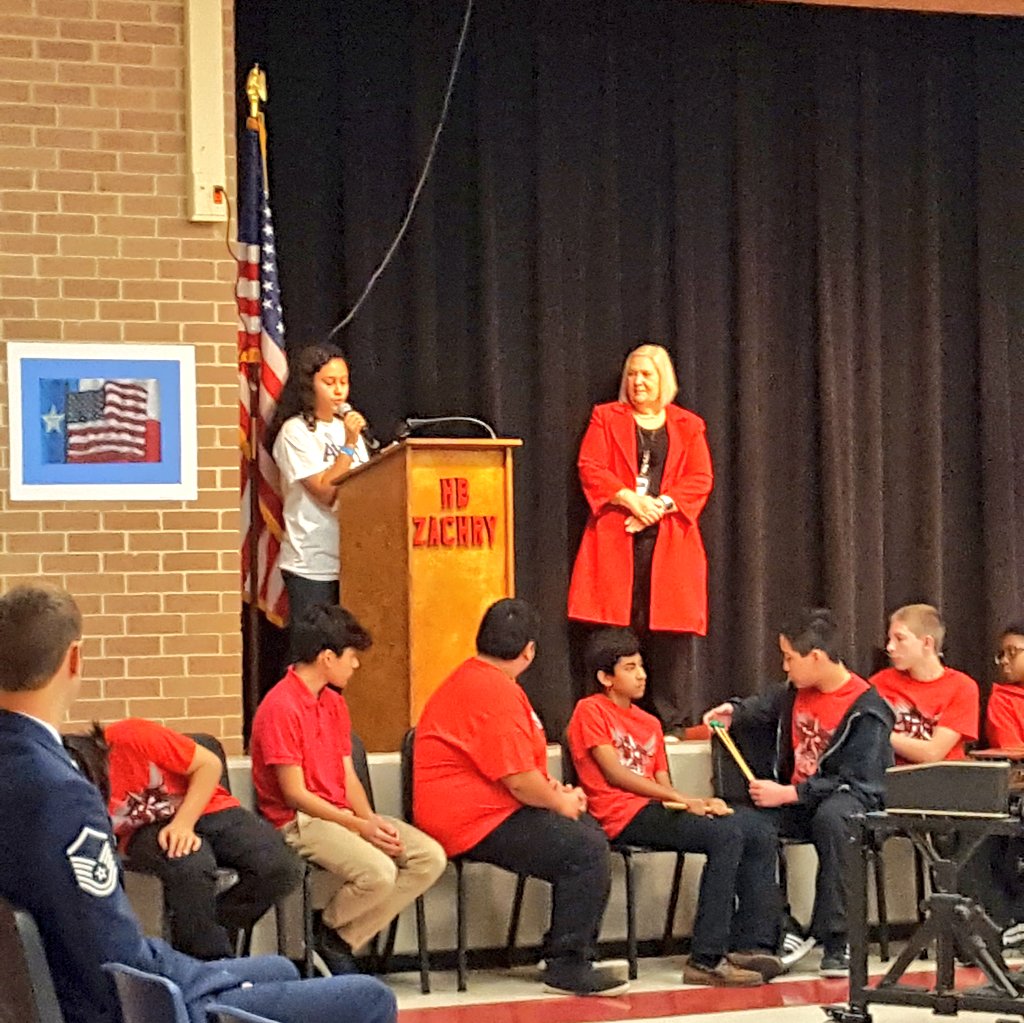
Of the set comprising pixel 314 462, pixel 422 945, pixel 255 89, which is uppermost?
pixel 255 89

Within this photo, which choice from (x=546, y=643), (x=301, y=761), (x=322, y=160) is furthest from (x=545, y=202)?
(x=301, y=761)

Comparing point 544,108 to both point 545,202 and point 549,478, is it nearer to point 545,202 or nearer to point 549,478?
point 545,202

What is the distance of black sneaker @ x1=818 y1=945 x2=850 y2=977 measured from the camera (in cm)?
575

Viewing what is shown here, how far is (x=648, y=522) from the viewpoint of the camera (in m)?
7.53

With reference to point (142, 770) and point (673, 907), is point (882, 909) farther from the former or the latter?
point (142, 770)

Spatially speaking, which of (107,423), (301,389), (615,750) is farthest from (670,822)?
(107,423)

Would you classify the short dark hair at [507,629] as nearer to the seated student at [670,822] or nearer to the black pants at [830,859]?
the seated student at [670,822]

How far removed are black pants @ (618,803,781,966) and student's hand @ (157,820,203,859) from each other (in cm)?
156

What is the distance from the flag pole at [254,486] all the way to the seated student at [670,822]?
1.64 meters

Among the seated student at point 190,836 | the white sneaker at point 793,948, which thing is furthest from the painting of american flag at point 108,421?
the white sneaker at point 793,948

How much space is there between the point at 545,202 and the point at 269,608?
2207 millimetres

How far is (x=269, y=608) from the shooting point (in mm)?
7055

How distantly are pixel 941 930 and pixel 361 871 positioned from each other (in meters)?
1.74

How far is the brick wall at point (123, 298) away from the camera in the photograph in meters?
6.12
